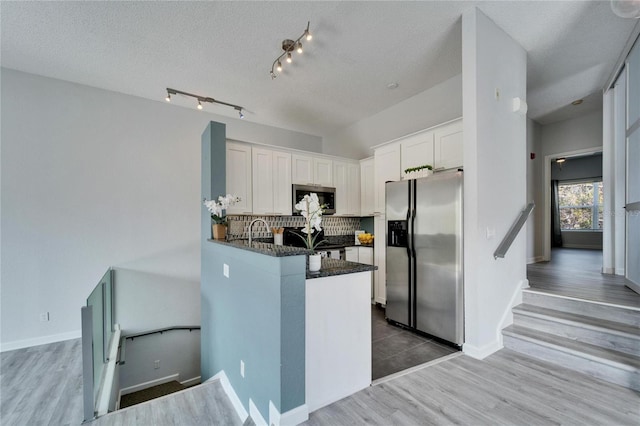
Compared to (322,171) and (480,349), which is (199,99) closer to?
(322,171)

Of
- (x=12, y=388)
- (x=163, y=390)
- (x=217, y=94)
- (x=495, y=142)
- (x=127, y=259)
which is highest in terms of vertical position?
(x=217, y=94)

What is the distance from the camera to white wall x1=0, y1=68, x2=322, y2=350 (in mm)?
3402

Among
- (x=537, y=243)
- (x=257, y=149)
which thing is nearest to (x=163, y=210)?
(x=257, y=149)

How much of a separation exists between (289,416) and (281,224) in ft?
11.5

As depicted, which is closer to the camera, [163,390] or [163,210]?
[163,390]

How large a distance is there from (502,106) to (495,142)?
0.44 meters

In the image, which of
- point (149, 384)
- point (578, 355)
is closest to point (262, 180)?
point (149, 384)

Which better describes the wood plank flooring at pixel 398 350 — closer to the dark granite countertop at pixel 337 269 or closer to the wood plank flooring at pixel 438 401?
the wood plank flooring at pixel 438 401

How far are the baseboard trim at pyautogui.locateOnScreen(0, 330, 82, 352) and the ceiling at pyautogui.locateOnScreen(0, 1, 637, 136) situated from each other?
3337mm

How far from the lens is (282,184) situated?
182 inches

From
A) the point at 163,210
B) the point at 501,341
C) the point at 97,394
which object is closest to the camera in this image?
the point at 97,394

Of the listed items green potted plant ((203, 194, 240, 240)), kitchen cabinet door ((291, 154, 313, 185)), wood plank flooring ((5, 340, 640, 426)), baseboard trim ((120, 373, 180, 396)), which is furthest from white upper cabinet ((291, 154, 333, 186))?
baseboard trim ((120, 373, 180, 396))

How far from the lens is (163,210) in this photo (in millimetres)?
4293

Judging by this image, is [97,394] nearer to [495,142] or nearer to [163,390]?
[163,390]
